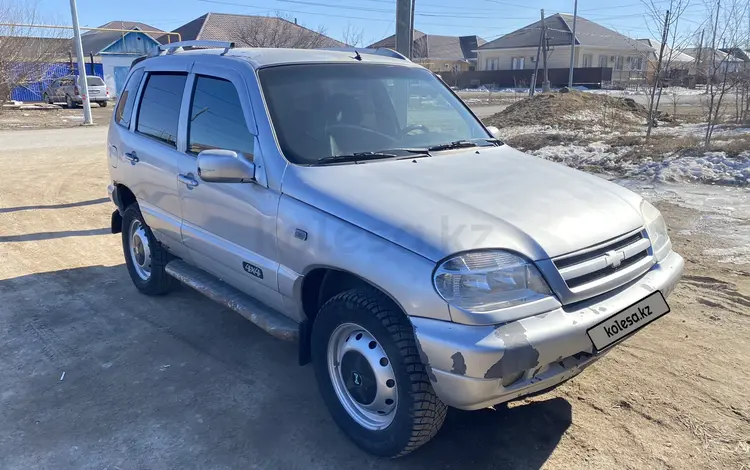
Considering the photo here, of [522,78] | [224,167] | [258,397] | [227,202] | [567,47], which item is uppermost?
[567,47]

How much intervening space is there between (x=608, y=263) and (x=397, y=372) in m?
1.15

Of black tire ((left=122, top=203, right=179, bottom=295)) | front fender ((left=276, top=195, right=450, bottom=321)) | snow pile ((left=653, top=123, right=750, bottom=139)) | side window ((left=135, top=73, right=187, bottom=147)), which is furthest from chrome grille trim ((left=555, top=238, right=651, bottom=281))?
snow pile ((left=653, top=123, right=750, bottom=139))

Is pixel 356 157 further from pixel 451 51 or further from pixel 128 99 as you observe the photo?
pixel 451 51

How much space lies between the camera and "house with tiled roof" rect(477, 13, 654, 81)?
60.0 metres

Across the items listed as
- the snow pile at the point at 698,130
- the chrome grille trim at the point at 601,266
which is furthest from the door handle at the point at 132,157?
the snow pile at the point at 698,130

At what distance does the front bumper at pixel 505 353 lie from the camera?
8.01ft

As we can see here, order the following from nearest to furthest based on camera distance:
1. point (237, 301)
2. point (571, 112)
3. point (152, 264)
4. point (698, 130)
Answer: point (237, 301) → point (152, 264) → point (698, 130) → point (571, 112)

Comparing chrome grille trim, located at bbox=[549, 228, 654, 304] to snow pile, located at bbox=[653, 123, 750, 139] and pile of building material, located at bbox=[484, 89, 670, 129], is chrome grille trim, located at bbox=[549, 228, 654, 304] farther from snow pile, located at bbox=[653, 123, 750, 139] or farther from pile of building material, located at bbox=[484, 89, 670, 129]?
pile of building material, located at bbox=[484, 89, 670, 129]

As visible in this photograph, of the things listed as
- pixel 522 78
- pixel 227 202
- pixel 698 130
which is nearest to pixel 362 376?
pixel 227 202

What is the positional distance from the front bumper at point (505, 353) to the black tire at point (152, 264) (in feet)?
10.3

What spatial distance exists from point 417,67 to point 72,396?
11.0ft

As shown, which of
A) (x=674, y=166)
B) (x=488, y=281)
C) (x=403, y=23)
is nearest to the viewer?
(x=488, y=281)

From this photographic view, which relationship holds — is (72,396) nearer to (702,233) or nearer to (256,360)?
(256,360)

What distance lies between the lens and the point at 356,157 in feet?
11.5
